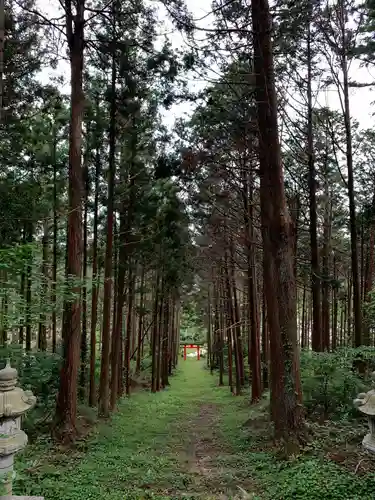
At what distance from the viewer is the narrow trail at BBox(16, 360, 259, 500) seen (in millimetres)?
5617

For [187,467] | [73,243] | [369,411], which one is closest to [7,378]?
[369,411]

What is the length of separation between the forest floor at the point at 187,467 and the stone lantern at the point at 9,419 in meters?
0.90

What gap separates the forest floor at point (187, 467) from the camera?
5242 mm

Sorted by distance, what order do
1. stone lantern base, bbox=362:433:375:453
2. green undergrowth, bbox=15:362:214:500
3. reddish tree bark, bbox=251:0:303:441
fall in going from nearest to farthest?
stone lantern base, bbox=362:433:375:453 → green undergrowth, bbox=15:362:214:500 → reddish tree bark, bbox=251:0:303:441

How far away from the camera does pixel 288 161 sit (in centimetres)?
1267

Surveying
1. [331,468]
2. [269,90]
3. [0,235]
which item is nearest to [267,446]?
[331,468]

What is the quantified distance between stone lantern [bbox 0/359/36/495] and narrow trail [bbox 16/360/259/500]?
75.2 inches

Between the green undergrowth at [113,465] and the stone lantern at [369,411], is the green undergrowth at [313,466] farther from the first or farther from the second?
the green undergrowth at [113,465]

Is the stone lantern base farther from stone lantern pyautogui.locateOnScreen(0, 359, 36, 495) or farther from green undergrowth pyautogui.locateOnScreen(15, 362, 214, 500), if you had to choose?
stone lantern pyautogui.locateOnScreen(0, 359, 36, 495)

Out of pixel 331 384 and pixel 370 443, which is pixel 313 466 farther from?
pixel 331 384

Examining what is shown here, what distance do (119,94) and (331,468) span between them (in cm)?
1003

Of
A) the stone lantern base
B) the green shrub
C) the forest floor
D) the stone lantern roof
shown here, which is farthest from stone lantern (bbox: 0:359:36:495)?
the green shrub

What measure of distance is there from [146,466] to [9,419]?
14.1ft

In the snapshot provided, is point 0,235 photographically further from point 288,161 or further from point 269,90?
point 288,161
